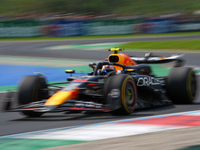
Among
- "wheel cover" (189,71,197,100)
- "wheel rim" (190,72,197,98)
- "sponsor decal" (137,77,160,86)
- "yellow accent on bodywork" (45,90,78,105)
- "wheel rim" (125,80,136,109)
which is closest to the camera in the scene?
"yellow accent on bodywork" (45,90,78,105)

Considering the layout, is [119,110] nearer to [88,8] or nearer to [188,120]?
[188,120]

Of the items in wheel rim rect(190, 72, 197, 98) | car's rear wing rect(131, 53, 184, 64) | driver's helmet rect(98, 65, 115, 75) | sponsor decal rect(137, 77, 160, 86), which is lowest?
wheel rim rect(190, 72, 197, 98)

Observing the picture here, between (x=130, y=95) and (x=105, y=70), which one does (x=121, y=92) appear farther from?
(x=105, y=70)

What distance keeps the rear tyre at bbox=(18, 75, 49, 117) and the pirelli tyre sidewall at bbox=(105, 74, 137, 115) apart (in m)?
1.42

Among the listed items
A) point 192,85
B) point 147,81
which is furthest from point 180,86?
point 147,81

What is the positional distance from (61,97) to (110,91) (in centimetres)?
86

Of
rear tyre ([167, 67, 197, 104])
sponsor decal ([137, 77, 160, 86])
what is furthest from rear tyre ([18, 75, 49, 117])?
rear tyre ([167, 67, 197, 104])

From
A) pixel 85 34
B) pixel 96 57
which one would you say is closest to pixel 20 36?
pixel 85 34

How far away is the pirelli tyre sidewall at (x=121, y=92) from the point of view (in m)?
7.41

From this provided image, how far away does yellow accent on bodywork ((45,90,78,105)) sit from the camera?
7.28 meters

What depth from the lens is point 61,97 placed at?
738 cm

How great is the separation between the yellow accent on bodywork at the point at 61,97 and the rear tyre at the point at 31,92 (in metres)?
0.69

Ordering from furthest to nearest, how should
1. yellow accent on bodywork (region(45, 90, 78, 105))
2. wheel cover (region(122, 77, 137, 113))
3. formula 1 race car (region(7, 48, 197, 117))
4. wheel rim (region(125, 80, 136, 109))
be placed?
wheel rim (region(125, 80, 136, 109)) → wheel cover (region(122, 77, 137, 113)) → formula 1 race car (region(7, 48, 197, 117)) → yellow accent on bodywork (region(45, 90, 78, 105))

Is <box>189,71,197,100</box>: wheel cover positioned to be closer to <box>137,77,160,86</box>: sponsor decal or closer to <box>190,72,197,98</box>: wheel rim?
<box>190,72,197,98</box>: wheel rim
